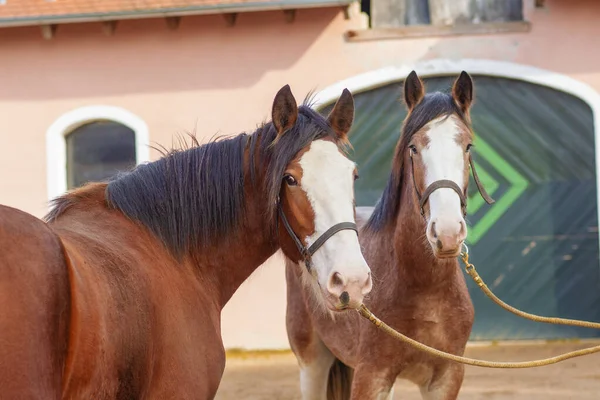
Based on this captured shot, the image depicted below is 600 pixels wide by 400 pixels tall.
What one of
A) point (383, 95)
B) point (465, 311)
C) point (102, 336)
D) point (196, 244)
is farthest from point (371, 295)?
point (383, 95)

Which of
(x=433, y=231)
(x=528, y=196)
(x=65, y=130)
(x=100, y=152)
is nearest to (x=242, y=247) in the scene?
(x=433, y=231)

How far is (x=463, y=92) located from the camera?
4660mm

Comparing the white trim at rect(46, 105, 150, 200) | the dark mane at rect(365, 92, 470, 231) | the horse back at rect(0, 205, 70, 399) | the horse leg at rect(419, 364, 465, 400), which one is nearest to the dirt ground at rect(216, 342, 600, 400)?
the white trim at rect(46, 105, 150, 200)

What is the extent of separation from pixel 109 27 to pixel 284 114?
782cm

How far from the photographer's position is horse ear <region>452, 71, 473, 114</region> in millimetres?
4633

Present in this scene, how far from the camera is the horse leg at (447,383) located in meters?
4.48

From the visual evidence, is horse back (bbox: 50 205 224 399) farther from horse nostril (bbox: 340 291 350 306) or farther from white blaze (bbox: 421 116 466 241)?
white blaze (bbox: 421 116 466 241)

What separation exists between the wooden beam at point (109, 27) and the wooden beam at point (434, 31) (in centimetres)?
296

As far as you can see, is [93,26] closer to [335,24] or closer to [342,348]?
[335,24]

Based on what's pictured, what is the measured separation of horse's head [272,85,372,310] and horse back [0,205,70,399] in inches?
39.0

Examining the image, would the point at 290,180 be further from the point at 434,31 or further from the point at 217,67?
the point at 217,67

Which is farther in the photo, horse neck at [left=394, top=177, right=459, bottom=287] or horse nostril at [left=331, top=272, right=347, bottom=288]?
horse neck at [left=394, top=177, right=459, bottom=287]

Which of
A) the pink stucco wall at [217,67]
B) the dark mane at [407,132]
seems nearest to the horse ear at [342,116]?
the dark mane at [407,132]

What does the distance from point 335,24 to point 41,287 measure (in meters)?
8.50
